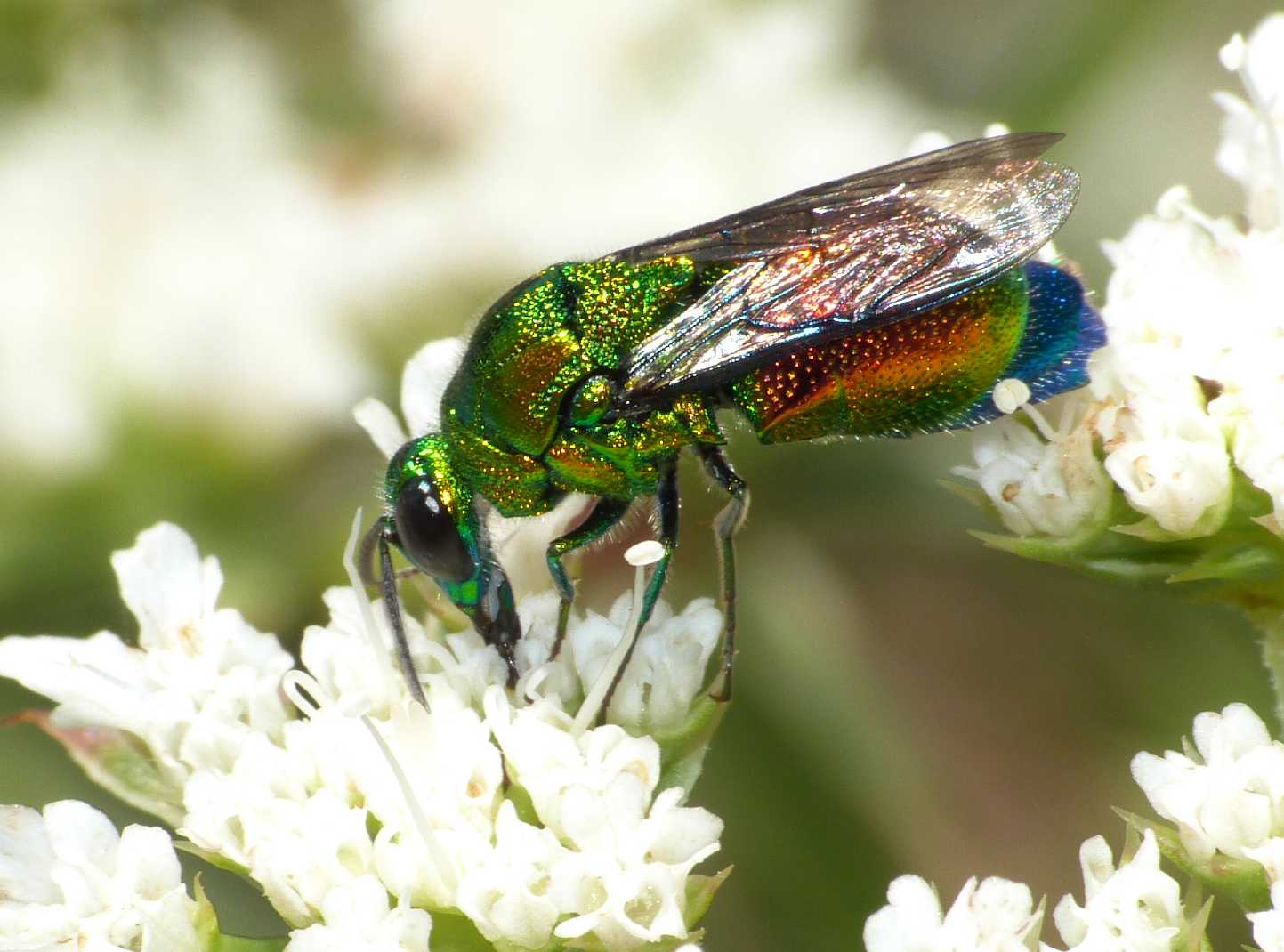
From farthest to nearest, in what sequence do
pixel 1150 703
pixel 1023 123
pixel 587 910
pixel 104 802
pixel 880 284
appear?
pixel 1023 123 < pixel 1150 703 < pixel 104 802 < pixel 880 284 < pixel 587 910

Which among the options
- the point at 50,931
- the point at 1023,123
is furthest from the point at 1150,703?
the point at 50,931

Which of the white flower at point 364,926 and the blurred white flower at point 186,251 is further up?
the blurred white flower at point 186,251

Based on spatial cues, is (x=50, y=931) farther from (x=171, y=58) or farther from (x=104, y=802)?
(x=171, y=58)

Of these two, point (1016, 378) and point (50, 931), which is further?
point (1016, 378)

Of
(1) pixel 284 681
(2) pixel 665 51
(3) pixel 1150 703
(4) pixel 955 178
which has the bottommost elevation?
(3) pixel 1150 703

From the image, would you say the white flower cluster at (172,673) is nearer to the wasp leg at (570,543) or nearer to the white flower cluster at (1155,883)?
the wasp leg at (570,543)

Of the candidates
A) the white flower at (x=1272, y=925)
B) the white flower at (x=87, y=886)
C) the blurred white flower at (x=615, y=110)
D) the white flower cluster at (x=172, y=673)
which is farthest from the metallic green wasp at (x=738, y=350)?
the blurred white flower at (x=615, y=110)

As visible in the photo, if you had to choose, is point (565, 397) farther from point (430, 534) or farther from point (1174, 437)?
point (1174, 437)
